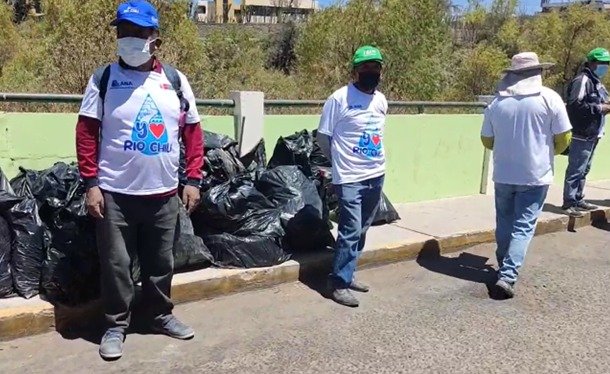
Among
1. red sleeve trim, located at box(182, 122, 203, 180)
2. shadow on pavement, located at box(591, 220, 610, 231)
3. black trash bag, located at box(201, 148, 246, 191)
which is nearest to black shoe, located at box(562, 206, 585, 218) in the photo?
shadow on pavement, located at box(591, 220, 610, 231)

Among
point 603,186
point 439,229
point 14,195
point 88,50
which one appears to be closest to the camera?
point 14,195

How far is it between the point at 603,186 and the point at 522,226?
5689 millimetres

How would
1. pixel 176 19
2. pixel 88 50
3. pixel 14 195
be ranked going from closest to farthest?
pixel 14 195 < pixel 88 50 < pixel 176 19

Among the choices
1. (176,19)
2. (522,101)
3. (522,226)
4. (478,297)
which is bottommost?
(478,297)

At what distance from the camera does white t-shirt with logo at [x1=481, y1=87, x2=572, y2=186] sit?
5043 millimetres

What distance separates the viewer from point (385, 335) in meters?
4.27

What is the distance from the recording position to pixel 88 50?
852 centimetres

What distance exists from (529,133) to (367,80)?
4.59 feet

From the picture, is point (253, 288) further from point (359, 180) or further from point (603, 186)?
point (603, 186)

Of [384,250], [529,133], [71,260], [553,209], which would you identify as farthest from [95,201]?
[553,209]

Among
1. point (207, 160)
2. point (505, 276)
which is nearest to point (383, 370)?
point (505, 276)

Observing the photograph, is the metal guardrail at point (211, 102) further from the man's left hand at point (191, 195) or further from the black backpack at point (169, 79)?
the man's left hand at point (191, 195)

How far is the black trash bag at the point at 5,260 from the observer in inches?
160

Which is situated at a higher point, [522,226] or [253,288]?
[522,226]
